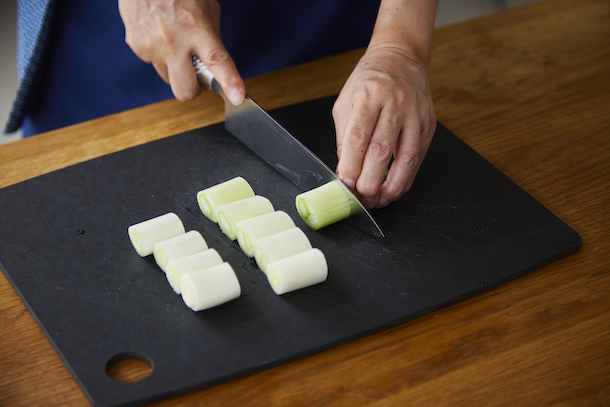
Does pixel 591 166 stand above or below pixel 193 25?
below

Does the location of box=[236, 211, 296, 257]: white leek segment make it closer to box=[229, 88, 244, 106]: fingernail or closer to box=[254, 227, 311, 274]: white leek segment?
box=[254, 227, 311, 274]: white leek segment

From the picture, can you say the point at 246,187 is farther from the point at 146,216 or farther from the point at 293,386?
the point at 293,386

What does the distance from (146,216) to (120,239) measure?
13cm

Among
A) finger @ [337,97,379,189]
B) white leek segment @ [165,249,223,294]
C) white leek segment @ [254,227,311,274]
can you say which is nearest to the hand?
finger @ [337,97,379,189]

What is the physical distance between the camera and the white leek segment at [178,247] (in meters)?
1.65

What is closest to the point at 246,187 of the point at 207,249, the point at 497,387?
the point at 207,249

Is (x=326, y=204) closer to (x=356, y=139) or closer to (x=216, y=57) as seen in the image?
(x=356, y=139)

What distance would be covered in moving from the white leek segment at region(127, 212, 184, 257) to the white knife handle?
23.2 inches

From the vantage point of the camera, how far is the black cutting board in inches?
58.0

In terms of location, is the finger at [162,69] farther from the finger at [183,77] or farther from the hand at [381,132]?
the hand at [381,132]

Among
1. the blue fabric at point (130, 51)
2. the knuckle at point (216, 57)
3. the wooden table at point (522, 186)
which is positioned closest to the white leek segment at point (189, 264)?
the wooden table at point (522, 186)

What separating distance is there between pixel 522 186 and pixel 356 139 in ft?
2.21

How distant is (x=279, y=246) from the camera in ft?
5.45

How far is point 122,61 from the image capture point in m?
2.57
